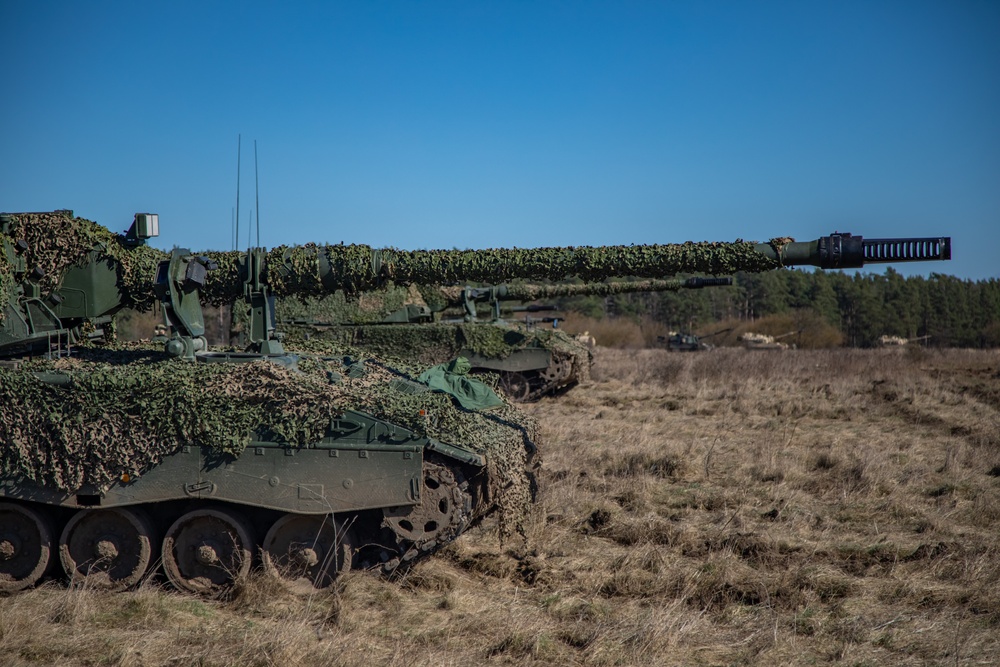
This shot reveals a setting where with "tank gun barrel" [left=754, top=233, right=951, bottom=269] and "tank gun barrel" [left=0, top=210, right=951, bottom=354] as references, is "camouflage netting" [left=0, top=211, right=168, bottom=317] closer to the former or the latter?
"tank gun barrel" [left=0, top=210, right=951, bottom=354]

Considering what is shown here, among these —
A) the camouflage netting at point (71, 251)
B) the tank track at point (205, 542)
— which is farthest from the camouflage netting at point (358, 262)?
the tank track at point (205, 542)

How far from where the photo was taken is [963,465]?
440 inches

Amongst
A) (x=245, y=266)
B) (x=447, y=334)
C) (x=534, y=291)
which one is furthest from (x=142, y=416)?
(x=534, y=291)

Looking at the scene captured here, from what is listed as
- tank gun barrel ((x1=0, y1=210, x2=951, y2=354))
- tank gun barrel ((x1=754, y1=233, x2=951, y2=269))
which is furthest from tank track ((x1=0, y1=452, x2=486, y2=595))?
tank gun barrel ((x1=754, y1=233, x2=951, y2=269))

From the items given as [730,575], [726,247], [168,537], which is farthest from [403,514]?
[726,247]

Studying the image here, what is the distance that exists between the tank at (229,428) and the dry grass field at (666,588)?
0.36 meters

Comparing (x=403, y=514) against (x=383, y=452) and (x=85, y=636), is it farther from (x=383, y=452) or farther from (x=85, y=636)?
(x=85, y=636)

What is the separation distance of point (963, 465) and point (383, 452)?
8.37 m

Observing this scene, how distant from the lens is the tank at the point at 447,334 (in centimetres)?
1725

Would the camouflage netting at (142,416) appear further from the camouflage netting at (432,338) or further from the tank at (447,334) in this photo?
the camouflage netting at (432,338)

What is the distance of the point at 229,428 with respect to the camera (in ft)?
20.8

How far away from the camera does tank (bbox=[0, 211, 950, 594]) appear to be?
20.9ft

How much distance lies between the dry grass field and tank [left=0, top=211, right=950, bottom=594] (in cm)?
36

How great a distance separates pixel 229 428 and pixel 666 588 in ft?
11.8
